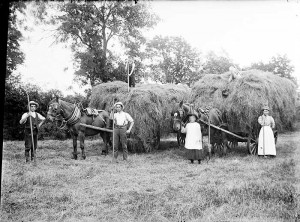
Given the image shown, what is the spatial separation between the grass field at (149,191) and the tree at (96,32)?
596cm

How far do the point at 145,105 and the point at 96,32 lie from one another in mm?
7289

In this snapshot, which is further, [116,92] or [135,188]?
[116,92]

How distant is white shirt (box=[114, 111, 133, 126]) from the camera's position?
28.9 feet

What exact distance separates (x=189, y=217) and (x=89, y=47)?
1360 centimetres

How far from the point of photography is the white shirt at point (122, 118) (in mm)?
8820

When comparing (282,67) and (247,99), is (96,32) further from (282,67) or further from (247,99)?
(282,67)

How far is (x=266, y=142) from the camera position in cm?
914

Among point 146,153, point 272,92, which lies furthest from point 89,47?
point 272,92

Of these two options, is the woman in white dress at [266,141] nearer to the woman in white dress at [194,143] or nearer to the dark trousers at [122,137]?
the woman in white dress at [194,143]

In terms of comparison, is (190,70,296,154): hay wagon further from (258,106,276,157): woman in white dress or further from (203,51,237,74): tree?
(203,51,237,74): tree

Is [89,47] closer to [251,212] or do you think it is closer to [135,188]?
[135,188]

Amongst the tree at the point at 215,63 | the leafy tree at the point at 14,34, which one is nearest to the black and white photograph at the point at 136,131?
the leafy tree at the point at 14,34

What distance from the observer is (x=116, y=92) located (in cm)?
1070

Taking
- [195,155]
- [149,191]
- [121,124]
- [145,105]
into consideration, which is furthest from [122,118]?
[149,191]
